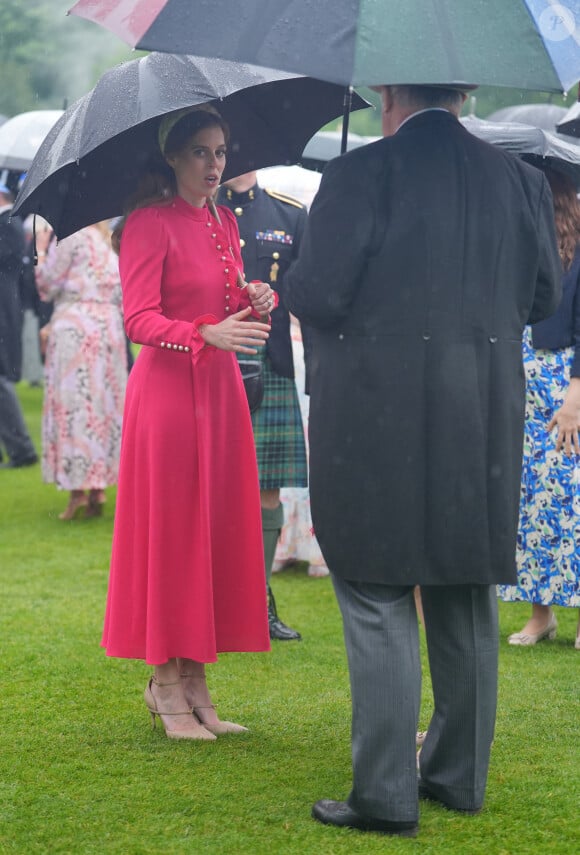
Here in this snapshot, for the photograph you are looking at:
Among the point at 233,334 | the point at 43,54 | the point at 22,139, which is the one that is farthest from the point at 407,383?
the point at 43,54

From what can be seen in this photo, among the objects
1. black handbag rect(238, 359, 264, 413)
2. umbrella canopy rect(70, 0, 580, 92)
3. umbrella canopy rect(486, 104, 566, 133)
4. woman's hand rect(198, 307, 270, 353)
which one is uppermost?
umbrella canopy rect(486, 104, 566, 133)

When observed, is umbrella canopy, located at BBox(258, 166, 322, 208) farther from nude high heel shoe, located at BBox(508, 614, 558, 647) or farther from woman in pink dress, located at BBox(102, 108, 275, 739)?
woman in pink dress, located at BBox(102, 108, 275, 739)

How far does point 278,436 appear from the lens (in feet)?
18.6

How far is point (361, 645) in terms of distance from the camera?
330cm

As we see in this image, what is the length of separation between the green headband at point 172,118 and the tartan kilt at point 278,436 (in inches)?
63.6

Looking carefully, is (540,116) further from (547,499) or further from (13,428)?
(547,499)

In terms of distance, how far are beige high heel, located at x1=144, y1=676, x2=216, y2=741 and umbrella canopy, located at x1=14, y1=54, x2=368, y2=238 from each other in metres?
1.54

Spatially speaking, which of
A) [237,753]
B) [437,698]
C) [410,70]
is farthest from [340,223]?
[237,753]

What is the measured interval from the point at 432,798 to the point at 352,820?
32cm

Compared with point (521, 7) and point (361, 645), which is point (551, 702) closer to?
point (361, 645)

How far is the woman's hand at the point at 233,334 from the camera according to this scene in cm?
385

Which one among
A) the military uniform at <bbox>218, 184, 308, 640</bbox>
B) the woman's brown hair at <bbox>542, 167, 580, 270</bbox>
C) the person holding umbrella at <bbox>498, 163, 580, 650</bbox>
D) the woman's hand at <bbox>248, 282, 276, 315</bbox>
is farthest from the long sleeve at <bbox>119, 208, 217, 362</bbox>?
the person holding umbrella at <bbox>498, 163, 580, 650</bbox>

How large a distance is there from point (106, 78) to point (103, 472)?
5.17 metres

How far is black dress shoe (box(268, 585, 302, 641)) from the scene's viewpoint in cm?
575
